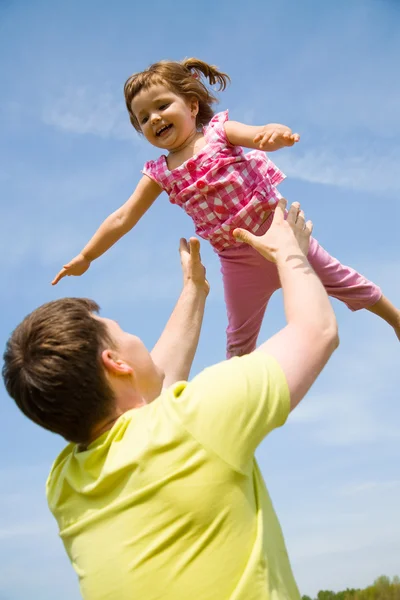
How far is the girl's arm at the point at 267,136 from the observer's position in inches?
152

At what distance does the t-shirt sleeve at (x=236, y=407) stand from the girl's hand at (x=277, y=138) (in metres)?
1.89

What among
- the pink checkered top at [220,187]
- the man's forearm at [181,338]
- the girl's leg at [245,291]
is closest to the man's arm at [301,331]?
the man's forearm at [181,338]

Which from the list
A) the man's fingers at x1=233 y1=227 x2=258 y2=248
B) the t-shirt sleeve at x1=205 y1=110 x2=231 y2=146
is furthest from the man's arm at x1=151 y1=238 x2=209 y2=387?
the t-shirt sleeve at x1=205 y1=110 x2=231 y2=146

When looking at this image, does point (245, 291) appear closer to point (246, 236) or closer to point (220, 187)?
point (220, 187)

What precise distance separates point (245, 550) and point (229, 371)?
1.82ft

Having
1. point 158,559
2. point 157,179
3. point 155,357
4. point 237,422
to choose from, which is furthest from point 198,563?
point 157,179

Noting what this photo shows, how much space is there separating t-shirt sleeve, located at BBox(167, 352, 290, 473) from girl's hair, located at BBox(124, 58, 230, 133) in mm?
3019

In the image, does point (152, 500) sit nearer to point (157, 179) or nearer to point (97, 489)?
point (97, 489)

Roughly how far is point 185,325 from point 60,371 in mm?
1166

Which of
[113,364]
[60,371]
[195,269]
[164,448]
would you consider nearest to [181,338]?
[195,269]

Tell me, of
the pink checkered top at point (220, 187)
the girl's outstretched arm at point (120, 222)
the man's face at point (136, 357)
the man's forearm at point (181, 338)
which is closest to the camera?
the man's face at point (136, 357)

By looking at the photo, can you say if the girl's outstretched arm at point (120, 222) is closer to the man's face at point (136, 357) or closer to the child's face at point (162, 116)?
the child's face at point (162, 116)

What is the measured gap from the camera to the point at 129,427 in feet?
7.98

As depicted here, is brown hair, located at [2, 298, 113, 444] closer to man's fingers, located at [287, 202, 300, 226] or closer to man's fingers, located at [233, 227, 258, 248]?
man's fingers, located at [233, 227, 258, 248]
